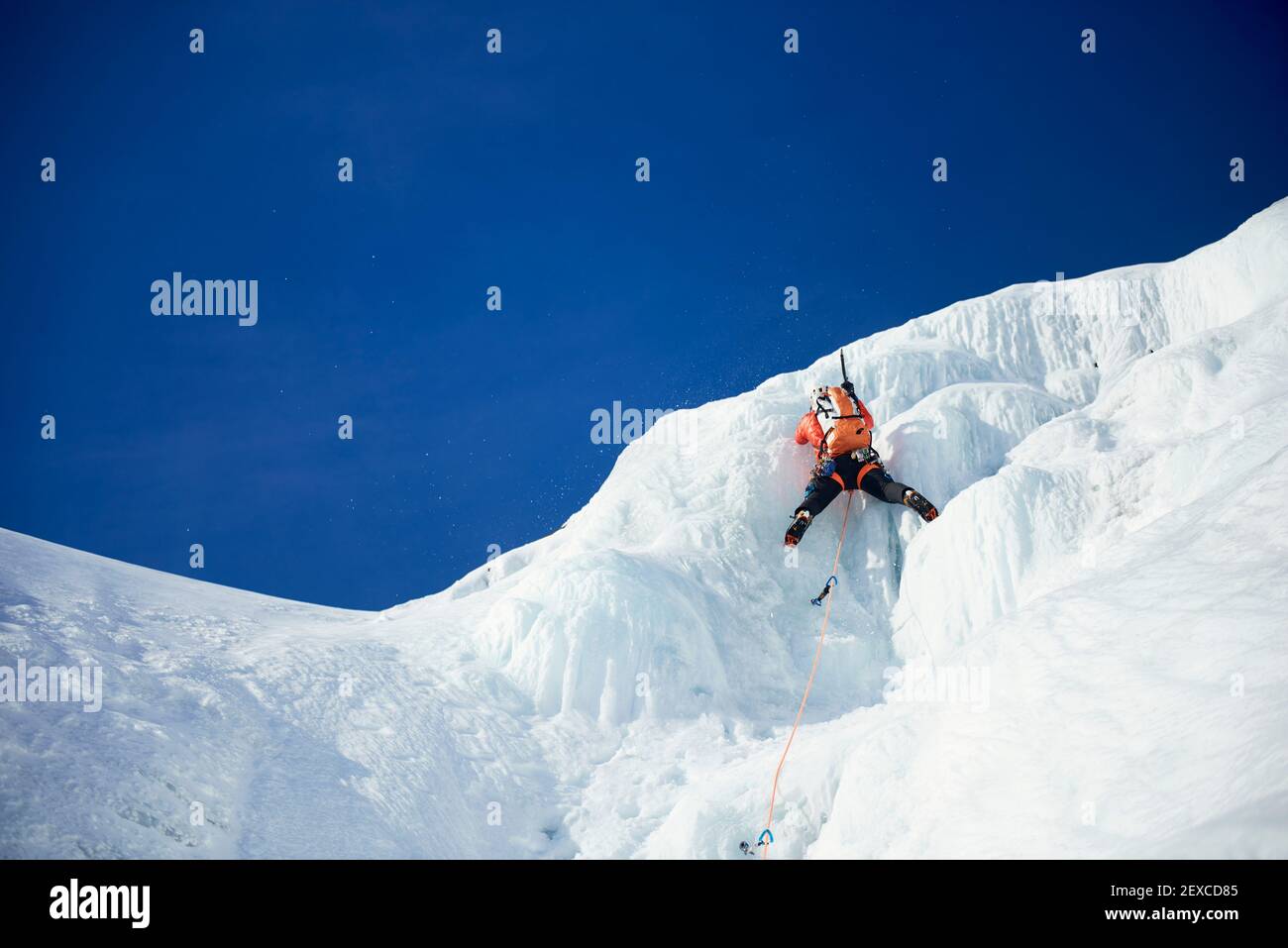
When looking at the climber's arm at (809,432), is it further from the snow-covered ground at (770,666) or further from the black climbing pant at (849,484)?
the black climbing pant at (849,484)

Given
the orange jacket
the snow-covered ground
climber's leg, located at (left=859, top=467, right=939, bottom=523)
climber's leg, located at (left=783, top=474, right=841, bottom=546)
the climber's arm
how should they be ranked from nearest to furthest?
1. the snow-covered ground
2. climber's leg, located at (left=859, top=467, right=939, bottom=523)
3. climber's leg, located at (left=783, top=474, right=841, bottom=546)
4. the orange jacket
5. the climber's arm

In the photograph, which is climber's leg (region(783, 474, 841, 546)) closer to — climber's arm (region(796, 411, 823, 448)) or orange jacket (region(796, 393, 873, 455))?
orange jacket (region(796, 393, 873, 455))

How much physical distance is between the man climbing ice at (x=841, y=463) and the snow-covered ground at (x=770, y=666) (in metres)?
0.62

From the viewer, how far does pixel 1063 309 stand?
88.2 ft

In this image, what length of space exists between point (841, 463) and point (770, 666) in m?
4.71

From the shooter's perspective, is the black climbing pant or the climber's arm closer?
the black climbing pant

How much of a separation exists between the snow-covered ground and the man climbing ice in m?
0.62

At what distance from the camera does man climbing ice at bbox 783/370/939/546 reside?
17.9 meters

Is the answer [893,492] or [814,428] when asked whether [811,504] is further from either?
[814,428]

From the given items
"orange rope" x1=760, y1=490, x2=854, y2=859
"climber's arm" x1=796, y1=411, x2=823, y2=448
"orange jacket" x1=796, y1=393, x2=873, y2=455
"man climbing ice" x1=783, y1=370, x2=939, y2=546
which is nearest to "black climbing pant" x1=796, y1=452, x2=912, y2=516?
"man climbing ice" x1=783, y1=370, x2=939, y2=546

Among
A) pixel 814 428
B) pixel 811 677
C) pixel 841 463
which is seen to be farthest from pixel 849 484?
pixel 811 677
